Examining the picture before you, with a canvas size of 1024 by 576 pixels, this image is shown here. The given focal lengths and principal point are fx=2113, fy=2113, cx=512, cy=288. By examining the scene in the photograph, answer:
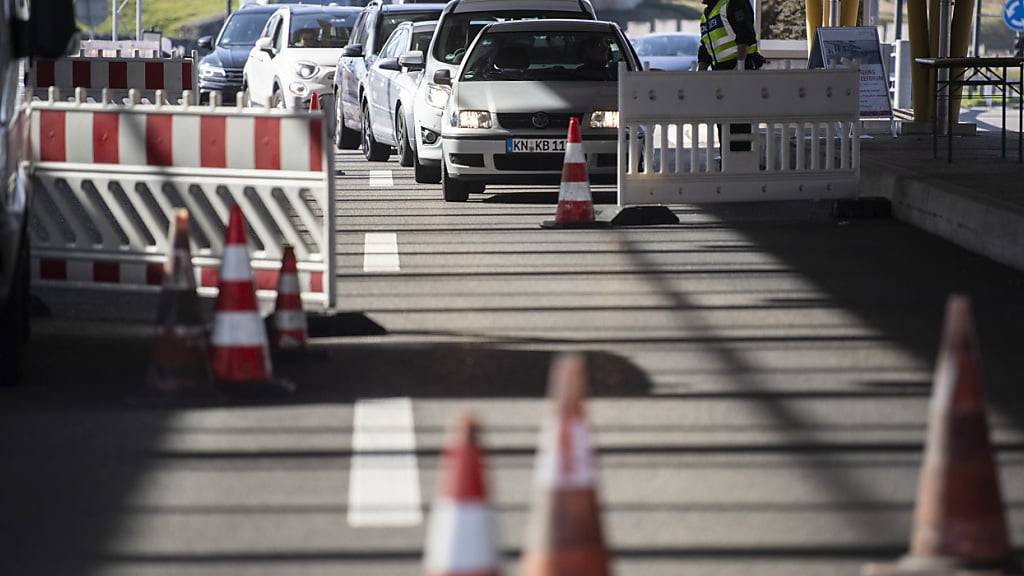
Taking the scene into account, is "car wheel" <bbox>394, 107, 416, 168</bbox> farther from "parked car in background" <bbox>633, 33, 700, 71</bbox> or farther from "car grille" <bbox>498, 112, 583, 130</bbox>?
"parked car in background" <bbox>633, 33, 700, 71</bbox>

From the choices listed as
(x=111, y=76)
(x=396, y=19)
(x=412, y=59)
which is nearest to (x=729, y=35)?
(x=412, y=59)

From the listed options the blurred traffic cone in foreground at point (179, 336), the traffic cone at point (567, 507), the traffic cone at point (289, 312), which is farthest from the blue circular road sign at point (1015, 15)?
the traffic cone at point (567, 507)

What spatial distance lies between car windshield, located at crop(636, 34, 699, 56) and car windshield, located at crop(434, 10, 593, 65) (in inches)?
1082

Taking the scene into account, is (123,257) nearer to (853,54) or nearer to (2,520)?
(2,520)

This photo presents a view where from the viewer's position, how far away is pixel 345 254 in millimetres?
13875

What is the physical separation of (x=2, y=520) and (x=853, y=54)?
18.8 meters

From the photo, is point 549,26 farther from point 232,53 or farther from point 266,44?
point 232,53

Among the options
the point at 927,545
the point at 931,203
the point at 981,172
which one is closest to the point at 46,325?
the point at 927,545

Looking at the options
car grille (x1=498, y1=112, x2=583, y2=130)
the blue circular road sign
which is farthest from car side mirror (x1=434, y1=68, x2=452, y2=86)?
the blue circular road sign

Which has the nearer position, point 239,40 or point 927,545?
point 927,545

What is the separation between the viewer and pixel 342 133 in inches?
1041

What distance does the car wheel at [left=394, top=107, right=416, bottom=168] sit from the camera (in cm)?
2108

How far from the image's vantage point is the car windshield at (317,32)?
93.8ft

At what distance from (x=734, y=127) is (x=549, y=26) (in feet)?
8.25
